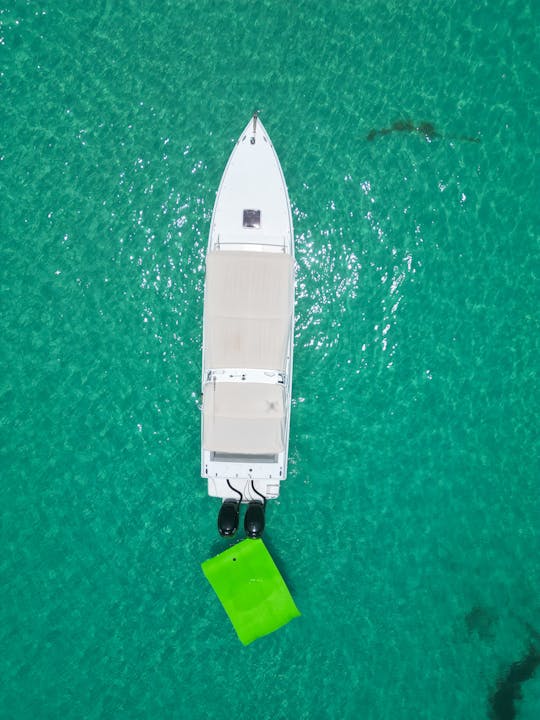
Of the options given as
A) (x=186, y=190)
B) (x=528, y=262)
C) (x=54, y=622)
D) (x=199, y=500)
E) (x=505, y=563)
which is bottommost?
(x=54, y=622)

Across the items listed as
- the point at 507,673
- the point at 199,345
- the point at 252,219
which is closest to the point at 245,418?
the point at 199,345

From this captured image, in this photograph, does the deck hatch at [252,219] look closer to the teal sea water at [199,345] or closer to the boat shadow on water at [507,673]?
the teal sea water at [199,345]

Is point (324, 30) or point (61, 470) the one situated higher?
point (324, 30)

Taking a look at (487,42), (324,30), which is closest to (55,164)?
(324,30)

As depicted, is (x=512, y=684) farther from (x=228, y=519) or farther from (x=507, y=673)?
(x=228, y=519)


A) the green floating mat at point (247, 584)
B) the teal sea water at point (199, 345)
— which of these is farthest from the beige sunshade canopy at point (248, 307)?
the green floating mat at point (247, 584)

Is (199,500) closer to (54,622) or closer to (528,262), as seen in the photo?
(54,622)

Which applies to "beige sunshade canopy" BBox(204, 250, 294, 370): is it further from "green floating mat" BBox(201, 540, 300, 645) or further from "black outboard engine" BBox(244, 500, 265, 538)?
"green floating mat" BBox(201, 540, 300, 645)
